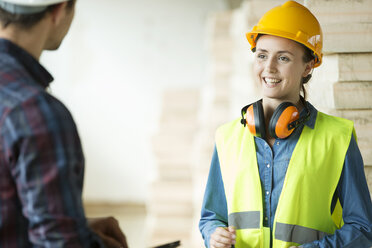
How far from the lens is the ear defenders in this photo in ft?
6.58

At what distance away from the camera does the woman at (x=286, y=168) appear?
198 cm

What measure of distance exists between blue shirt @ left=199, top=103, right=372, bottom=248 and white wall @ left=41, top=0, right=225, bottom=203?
7210 mm

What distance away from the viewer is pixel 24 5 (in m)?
1.47

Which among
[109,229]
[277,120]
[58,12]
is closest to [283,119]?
[277,120]

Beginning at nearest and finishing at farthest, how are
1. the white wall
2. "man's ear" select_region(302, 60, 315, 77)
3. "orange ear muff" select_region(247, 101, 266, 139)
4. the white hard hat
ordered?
the white hard hat → "orange ear muff" select_region(247, 101, 266, 139) → "man's ear" select_region(302, 60, 315, 77) → the white wall

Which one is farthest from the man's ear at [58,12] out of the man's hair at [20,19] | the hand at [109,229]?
the hand at [109,229]

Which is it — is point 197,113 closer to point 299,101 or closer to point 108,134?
point 108,134

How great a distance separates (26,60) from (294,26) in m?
1.12

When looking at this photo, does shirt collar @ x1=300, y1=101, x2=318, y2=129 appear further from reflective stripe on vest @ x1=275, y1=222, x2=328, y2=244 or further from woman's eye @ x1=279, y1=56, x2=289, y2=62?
reflective stripe on vest @ x1=275, y1=222, x2=328, y2=244

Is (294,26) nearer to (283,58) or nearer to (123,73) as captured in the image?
(283,58)

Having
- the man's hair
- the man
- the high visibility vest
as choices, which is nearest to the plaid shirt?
the man

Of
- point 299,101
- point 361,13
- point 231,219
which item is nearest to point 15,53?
point 231,219

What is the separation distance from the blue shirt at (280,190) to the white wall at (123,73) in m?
7.21

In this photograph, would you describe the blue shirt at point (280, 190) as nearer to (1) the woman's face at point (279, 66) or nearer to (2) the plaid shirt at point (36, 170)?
(1) the woman's face at point (279, 66)
